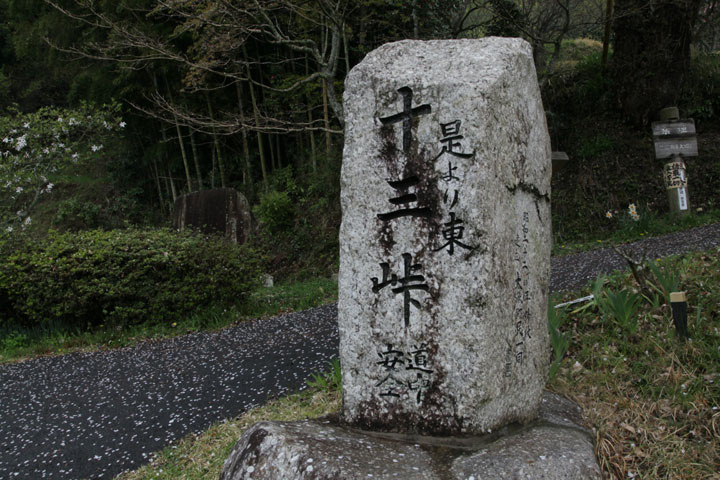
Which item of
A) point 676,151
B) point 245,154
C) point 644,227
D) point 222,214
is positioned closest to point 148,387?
point 222,214

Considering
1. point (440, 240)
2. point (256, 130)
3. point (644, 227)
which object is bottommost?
point (644, 227)

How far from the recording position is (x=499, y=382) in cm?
227

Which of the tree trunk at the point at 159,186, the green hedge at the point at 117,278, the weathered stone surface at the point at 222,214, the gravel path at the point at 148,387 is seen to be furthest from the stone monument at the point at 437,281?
the tree trunk at the point at 159,186

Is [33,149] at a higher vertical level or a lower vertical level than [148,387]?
higher

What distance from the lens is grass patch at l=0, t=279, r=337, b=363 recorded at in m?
→ 5.81

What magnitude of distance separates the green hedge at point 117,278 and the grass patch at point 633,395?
3.01m

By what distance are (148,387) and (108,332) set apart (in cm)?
211

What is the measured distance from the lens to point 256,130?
28.8ft

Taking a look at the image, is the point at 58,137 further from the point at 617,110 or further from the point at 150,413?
the point at 617,110

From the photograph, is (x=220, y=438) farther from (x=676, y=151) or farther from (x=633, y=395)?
(x=676, y=151)

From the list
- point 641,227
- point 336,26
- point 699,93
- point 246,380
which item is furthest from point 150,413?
point 699,93

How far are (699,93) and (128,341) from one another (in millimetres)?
9914

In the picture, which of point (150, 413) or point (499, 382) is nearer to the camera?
point (499, 382)

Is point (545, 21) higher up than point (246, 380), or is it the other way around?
point (545, 21)
